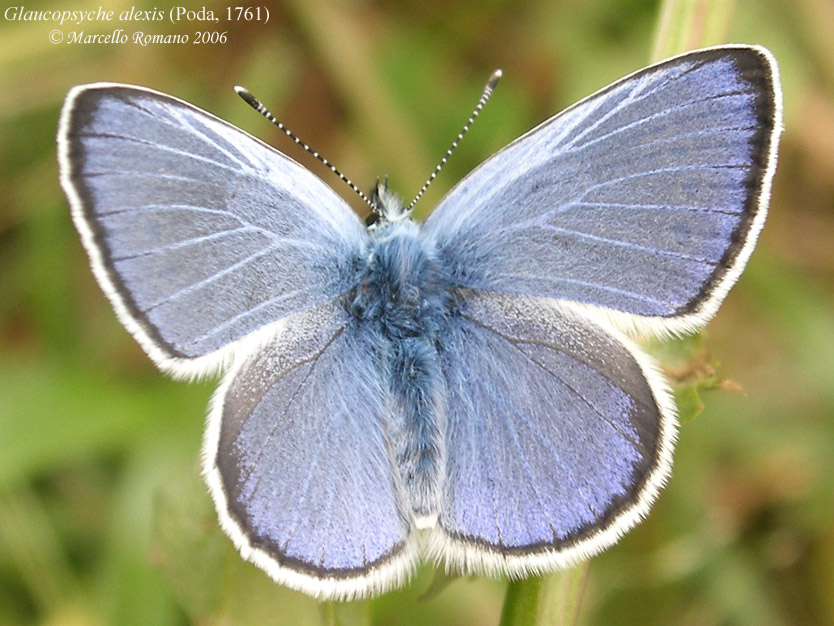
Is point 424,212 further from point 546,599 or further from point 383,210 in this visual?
point 546,599

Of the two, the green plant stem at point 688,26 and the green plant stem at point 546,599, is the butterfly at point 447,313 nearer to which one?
the green plant stem at point 546,599

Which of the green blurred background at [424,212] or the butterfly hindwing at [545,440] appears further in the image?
the green blurred background at [424,212]

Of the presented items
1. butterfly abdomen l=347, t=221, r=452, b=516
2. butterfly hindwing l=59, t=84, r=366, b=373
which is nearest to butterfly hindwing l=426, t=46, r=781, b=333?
butterfly abdomen l=347, t=221, r=452, b=516

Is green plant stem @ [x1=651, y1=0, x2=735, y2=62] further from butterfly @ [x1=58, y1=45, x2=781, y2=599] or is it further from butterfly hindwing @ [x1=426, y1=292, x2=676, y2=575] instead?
butterfly hindwing @ [x1=426, y1=292, x2=676, y2=575]

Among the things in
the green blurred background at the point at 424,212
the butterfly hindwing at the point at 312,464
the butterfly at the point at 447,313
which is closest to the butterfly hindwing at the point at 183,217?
the butterfly at the point at 447,313

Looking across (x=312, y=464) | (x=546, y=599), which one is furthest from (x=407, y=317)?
(x=546, y=599)

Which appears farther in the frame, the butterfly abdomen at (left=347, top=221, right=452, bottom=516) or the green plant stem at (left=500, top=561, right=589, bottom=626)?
the butterfly abdomen at (left=347, top=221, right=452, bottom=516)

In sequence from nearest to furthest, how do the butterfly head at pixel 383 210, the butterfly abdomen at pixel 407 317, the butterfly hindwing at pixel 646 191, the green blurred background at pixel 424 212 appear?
the butterfly hindwing at pixel 646 191 → the butterfly abdomen at pixel 407 317 → the butterfly head at pixel 383 210 → the green blurred background at pixel 424 212

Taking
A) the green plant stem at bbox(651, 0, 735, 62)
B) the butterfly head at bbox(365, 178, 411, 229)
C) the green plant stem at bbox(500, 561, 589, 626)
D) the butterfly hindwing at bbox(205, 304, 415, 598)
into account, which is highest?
the butterfly head at bbox(365, 178, 411, 229)
